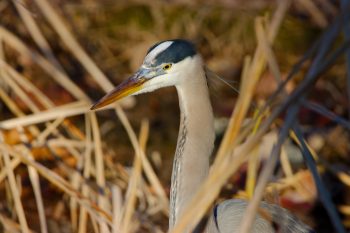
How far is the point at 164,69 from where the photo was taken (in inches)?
94.7

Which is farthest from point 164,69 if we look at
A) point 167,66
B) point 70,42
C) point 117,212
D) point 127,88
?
point 70,42

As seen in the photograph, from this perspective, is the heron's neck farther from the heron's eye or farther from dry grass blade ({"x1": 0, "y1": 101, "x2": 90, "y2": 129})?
dry grass blade ({"x1": 0, "y1": 101, "x2": 90, "y2": 129})

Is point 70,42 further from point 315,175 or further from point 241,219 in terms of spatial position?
point 315,175

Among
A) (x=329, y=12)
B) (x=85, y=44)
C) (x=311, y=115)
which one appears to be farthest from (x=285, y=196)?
(x=85, y=44)

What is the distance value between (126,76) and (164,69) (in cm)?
253

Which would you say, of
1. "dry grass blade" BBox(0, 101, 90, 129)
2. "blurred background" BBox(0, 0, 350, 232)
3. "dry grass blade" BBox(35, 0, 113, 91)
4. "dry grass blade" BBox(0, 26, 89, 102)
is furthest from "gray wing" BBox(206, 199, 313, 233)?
"dry grass blade" BBox(35, 0, 113, 91)

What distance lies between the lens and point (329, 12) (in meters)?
4.86

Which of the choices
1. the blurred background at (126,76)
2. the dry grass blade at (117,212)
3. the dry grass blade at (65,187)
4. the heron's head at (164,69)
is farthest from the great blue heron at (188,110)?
the blurred background at (126,76)

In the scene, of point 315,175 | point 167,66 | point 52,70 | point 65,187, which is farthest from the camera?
point 52,70

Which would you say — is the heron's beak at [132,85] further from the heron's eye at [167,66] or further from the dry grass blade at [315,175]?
the dry grass blade at [315,175]

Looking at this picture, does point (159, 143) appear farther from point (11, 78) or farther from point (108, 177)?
point (11, 78)

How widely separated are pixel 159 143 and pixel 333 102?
1.05m

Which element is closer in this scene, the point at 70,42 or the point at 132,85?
the point at 132,85

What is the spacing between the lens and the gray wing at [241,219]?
236cm
